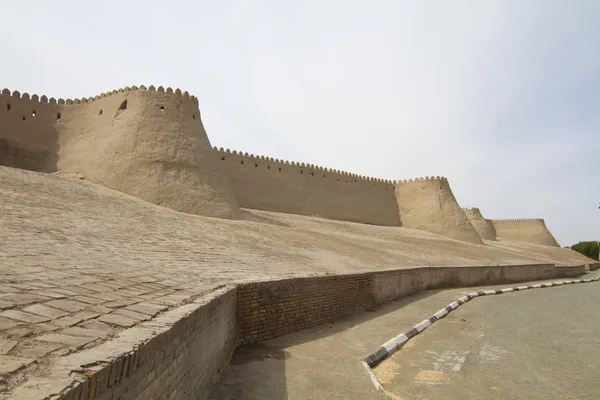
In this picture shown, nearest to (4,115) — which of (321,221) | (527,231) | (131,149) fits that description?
(131,149)

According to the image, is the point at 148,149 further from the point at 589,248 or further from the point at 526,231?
the point at 589,248

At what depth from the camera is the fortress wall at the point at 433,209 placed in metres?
28.1

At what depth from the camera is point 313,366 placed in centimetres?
534

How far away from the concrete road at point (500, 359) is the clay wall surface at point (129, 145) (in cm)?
879

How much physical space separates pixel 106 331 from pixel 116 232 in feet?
19.3

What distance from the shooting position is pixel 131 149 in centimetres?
1436

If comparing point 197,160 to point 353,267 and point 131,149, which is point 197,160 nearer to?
point 131,149

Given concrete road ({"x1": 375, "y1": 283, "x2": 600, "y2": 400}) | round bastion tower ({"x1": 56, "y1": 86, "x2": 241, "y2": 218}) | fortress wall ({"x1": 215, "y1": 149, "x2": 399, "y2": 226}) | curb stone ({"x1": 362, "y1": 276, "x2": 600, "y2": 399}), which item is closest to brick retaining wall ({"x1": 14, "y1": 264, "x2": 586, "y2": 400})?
curb stone ({"x1": 362, "y1": 276, "x2": 600, "y2": 399})

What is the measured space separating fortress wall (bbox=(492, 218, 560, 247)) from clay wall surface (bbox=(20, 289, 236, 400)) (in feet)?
144

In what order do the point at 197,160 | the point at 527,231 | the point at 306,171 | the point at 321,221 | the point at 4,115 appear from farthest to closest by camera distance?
the point at 527,231
the point at 306,171
the point at 321,221
the point at 197,160
the point at 4,115

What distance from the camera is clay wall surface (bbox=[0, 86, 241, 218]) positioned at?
546 inches

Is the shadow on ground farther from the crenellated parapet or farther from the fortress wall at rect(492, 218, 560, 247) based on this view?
the fortress wall at rect(492, 218, 560, 247)

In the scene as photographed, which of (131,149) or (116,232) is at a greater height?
(131,149)

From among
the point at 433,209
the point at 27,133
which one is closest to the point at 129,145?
the point at 27,133
